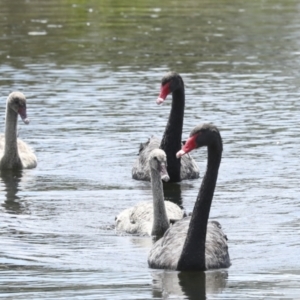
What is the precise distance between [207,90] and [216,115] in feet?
8.24

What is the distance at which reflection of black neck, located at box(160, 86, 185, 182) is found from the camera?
13531 mm

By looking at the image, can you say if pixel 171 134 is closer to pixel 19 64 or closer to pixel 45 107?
pixel 45 107

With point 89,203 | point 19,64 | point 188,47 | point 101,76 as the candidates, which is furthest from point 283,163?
point 188,47

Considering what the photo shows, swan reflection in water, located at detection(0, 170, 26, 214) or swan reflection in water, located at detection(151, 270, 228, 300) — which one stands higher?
swan reflection in water, located at detection(151, 270, 228, 300)

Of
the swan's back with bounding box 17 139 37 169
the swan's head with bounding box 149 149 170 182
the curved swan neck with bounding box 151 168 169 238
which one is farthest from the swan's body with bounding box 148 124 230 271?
the swan's back with bounding box 17 139 37 169

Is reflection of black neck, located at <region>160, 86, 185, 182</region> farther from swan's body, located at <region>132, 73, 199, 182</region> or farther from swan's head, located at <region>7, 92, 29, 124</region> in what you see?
swan's head, located at <region>7, 92, 29, 124</region>

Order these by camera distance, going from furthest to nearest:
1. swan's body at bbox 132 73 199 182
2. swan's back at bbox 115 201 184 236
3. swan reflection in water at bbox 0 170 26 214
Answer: swan's body at bbox 132 73 199 182 < swan reflection in water at bbox 0 170 26 214 < swan's back at bbox 115 201 184 236

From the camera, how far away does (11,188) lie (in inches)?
522

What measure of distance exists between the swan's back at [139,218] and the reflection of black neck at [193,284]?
1.48 metres

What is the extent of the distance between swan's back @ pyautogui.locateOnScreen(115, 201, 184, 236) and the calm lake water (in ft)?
0.39

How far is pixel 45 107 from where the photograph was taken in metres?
17.8

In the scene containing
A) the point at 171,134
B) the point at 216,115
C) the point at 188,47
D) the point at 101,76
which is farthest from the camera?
the point at 188,47

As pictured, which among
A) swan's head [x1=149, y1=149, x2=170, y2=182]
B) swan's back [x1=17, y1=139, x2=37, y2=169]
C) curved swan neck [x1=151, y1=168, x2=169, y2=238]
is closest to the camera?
curved swan neck [x1=151, y1=168, x2=169, y2=238]

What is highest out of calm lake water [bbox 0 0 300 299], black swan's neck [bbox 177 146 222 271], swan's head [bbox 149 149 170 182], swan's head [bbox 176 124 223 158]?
swan's head [bbox 176 124 223 158]
